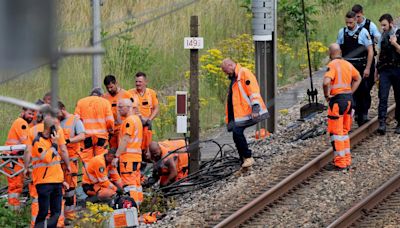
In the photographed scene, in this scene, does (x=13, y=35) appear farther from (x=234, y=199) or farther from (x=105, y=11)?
(x=105, y=11)

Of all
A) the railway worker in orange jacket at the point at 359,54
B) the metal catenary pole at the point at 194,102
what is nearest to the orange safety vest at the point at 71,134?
the metal catenary pole at the point at 194,102

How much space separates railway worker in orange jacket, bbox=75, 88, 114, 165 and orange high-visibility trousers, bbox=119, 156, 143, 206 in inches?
31.3

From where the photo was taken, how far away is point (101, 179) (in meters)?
13.3

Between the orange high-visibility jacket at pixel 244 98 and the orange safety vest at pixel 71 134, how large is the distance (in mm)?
2094

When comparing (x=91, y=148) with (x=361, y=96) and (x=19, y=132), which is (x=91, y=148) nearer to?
(x=19, y=132)

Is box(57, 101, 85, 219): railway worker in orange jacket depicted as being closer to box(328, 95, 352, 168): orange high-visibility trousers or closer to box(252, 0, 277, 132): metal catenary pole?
box(328, 95, 352, 168): orange high-visibility trousers

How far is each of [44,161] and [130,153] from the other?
5.21ft

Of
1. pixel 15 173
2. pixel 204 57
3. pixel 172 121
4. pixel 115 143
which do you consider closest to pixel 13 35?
pixel 15 173

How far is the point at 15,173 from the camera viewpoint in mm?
13727

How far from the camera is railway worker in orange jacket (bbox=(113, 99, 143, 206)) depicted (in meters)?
13.4

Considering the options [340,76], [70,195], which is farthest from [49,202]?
[340,76]

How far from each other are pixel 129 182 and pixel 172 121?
536 cm

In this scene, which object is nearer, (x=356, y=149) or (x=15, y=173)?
(x=15, y=173)

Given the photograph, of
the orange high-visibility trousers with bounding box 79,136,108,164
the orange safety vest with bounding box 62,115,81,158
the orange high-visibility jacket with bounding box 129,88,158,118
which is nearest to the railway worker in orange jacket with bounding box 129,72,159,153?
the orange high-visibility jacket with bounding box 129,88,158,118
